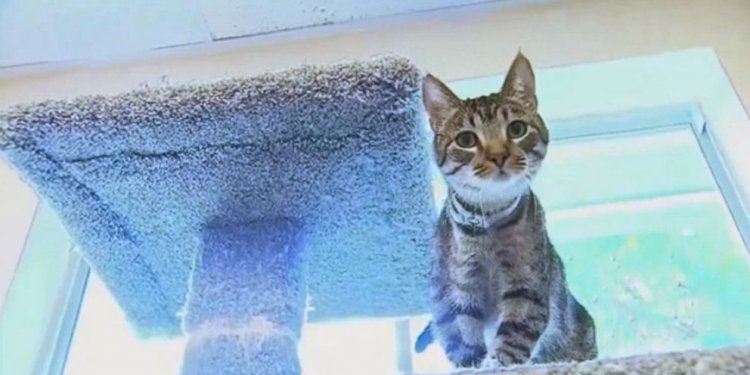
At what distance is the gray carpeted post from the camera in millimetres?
877

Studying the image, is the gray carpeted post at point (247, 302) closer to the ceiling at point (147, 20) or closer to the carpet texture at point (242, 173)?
the carpet texture at point (242, 173)

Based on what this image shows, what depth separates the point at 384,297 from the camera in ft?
3.81

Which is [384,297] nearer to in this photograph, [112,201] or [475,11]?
[112,201]

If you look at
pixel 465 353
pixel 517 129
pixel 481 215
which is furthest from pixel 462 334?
pixel 517 129

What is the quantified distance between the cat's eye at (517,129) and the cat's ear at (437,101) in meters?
0.08

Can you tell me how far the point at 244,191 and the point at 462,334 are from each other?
338mm

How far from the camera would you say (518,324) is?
82 centimetres

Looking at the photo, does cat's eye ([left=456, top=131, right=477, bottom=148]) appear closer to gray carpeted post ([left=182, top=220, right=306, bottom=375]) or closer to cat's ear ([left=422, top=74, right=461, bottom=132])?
cat's ear ([left=422, top=74, right=461, bottom=132])

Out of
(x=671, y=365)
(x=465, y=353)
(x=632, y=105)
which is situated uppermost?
(x=632, y=105)

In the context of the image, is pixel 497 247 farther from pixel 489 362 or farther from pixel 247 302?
pixel 247 302

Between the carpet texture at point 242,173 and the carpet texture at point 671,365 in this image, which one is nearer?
the carpet texture at point 671,365

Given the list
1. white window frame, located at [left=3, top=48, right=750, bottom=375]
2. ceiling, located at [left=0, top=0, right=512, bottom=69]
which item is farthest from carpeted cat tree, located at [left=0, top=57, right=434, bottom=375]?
ceiling, located at [left=0, top=0, right=512, bottom=69]

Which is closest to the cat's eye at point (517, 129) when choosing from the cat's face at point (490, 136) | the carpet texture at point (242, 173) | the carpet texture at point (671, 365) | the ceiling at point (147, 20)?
the cat's face at point (490, 136)

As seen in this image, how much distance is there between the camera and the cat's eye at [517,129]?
0.89m
